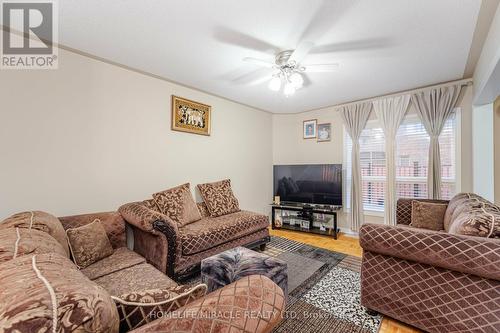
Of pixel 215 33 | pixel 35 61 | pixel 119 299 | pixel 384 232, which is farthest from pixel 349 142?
pixel 35 61

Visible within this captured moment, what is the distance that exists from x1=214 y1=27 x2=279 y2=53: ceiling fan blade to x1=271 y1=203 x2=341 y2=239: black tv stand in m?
2.72

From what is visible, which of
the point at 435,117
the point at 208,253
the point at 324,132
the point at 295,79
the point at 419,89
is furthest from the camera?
the point at 324,132

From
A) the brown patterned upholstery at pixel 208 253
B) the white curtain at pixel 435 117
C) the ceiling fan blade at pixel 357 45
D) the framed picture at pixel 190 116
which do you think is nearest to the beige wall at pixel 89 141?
the framed picture at pixel 190 116

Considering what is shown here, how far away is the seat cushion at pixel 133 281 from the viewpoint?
1.41 metres

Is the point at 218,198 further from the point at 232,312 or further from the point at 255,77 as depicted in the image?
the point at 232,312

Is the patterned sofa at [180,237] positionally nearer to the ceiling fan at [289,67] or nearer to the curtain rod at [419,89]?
the ceiling fan at [289,67]

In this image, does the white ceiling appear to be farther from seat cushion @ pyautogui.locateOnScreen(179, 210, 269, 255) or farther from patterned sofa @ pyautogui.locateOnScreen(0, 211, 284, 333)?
seat cushion @ pyautogui.locateOnScreen(179, 210, 269, 255)

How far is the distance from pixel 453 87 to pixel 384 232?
2.79 meters

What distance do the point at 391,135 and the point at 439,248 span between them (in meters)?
2.58

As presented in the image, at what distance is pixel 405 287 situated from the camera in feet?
5.20

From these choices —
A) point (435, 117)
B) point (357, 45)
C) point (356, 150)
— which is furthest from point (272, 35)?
point (435, 117)

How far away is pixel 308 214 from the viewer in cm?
413

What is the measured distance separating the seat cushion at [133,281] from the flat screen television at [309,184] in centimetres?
305

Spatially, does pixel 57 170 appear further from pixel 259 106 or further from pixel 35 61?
pixel 259 106
